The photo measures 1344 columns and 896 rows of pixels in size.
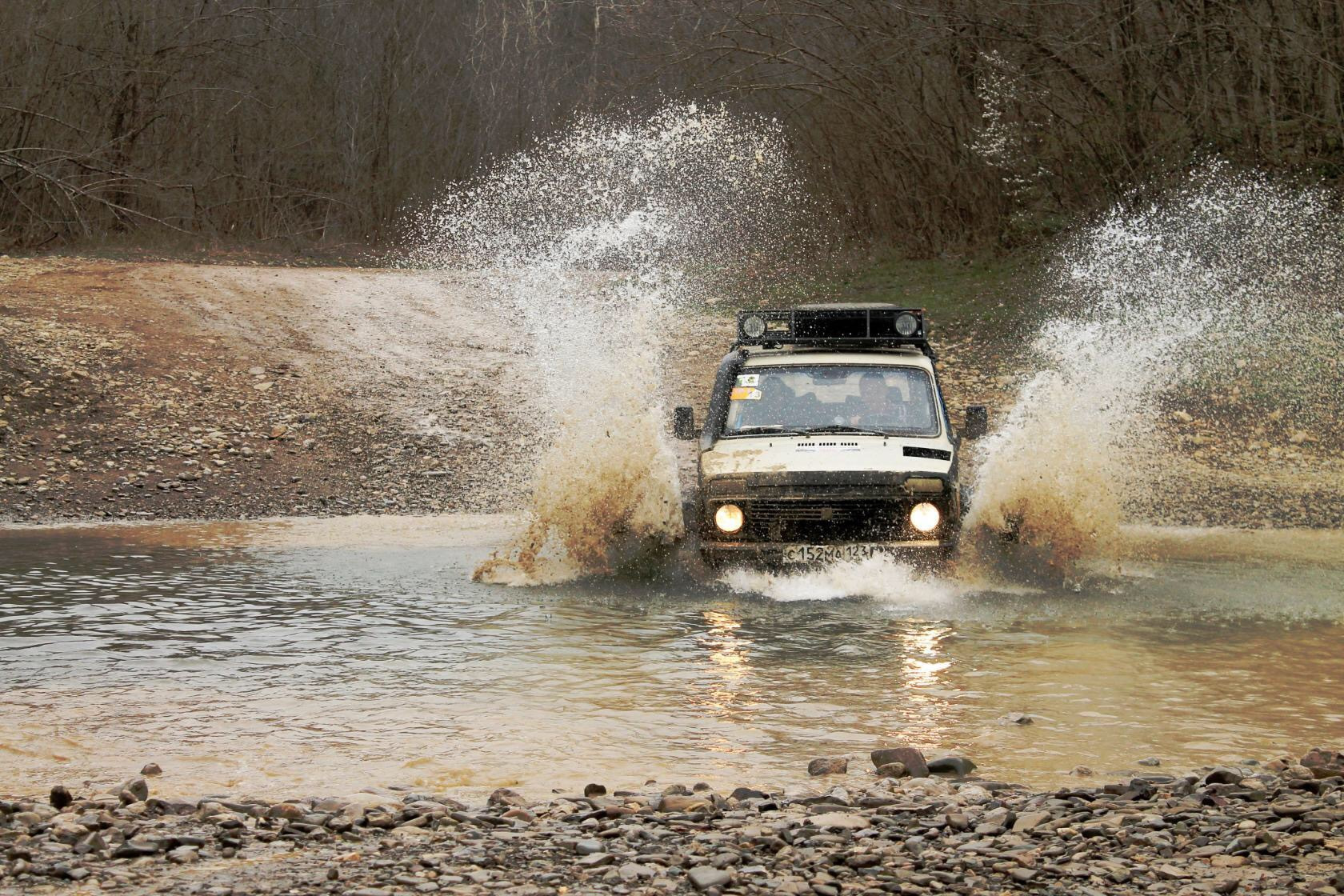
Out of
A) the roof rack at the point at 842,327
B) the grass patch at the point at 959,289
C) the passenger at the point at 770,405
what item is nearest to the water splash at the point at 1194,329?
the grass patch at the point at 959,289

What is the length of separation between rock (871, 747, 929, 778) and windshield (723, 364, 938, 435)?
16.6 ft

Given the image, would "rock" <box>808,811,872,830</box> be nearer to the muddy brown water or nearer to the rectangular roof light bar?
the muddy brown water

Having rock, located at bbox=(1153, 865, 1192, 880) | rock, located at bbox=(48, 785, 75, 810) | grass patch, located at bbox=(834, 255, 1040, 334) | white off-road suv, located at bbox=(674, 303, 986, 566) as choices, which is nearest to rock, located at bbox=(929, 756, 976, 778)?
rock, located at bbox=(1153, 865, 1192, 880)

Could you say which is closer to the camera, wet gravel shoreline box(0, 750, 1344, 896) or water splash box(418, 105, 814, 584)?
wet gravel shoreline box(0, 750, 1344, 896)

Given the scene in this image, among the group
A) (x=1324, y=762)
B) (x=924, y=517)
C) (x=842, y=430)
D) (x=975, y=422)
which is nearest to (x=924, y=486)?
(x=924, y=517)

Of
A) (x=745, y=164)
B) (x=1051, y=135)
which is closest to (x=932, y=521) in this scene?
(x=1051, y=135)

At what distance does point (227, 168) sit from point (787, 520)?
32176 mm

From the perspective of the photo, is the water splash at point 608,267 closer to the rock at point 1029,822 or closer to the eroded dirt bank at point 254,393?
the eroded dirt bank at point 254,393

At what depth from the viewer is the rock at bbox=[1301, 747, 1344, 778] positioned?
6945 millimetres

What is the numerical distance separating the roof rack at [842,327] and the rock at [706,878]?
7.82 m

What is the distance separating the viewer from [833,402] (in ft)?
42.6

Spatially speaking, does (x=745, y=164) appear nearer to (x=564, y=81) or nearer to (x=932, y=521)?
(x=564, y=81)

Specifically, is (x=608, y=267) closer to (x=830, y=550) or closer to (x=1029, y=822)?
(x=830, y=550)

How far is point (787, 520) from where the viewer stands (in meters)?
11.5
